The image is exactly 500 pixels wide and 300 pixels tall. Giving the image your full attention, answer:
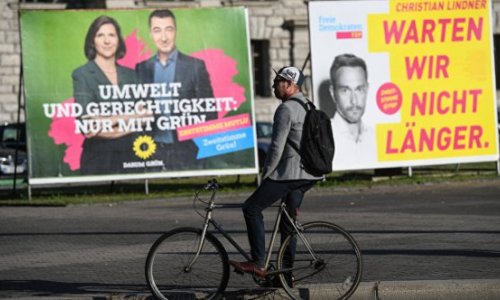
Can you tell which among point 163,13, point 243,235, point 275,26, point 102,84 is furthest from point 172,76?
point 275,26

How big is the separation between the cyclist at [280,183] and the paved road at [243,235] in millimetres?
1241

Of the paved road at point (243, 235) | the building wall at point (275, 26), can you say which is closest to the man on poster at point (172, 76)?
the paved road at point (243, 235)

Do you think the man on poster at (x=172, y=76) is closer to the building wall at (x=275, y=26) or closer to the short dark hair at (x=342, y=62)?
the short dark hair at (x=342, y=62)

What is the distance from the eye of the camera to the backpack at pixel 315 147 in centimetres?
1020

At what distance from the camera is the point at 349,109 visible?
25766 millimetres

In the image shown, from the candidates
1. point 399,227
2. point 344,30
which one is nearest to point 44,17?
point 344,30

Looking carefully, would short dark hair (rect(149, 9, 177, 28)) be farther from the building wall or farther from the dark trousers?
the building wall

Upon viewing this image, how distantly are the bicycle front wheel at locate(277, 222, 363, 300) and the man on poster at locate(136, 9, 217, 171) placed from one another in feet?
48.2

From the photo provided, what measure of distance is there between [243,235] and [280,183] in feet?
18.9

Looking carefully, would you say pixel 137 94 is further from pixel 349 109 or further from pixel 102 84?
pixel 349 109

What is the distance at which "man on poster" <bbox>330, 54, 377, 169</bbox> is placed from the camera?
2561 centimetres

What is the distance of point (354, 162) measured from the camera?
25844mm

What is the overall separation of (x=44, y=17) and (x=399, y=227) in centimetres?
1028

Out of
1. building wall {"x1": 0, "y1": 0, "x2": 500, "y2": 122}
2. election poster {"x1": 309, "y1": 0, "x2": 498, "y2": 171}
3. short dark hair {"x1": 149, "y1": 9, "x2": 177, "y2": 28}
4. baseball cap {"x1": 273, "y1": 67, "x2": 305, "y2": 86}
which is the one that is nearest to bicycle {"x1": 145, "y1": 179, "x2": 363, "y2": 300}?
A: baseball cap {"x1": 273, "y1": 67, "x2": 305, "y2": 86}
